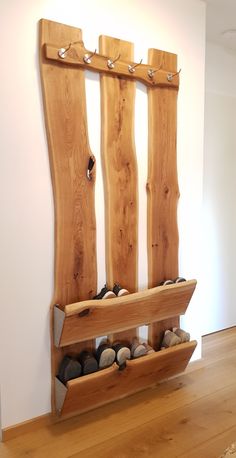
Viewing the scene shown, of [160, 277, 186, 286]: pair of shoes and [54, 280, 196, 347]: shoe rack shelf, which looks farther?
[160, 277, 186, 286]: pair of shoes

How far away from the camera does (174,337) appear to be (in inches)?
93.4

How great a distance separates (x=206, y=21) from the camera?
2.67m

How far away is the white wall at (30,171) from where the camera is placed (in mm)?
1813

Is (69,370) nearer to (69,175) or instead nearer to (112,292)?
(112,292)

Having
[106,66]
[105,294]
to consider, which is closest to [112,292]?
[105,294]

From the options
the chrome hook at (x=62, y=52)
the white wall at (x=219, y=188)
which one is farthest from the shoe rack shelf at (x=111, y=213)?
the white wall at (x=219, y=188)

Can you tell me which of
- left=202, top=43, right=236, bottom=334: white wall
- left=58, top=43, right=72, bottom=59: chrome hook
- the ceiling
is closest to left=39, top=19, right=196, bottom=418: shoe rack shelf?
left=58, top=43, right=72, bottom=59: chrome hook

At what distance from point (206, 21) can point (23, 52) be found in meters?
1.46

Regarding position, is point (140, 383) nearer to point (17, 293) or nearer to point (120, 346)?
point (120, 346)

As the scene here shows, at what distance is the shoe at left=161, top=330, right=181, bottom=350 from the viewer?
2363mm

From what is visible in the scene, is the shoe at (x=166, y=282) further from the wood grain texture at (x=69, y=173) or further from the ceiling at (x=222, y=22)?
the ceiling at (x=222, y=22)

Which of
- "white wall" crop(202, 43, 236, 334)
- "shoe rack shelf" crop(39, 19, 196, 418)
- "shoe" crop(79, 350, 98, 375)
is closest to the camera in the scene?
"shoe rack shelf" crop(39, 19, 196, 418)

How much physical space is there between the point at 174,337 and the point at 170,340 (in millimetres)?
31

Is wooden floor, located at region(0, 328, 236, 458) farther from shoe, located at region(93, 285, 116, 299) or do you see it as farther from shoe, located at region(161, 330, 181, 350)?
shoe, located at region(93, 285, 116, 299)
